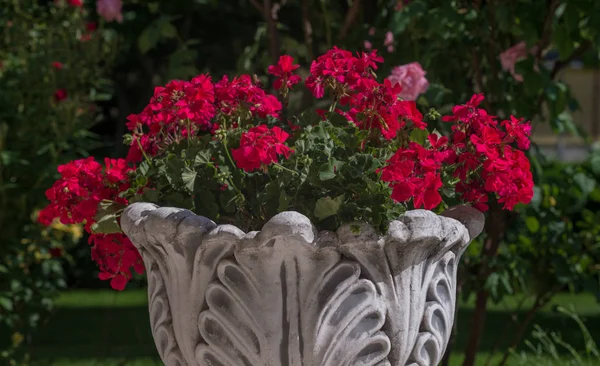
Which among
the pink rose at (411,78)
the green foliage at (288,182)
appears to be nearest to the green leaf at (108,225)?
the green foliage at (288,182)

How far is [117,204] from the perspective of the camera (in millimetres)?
2354

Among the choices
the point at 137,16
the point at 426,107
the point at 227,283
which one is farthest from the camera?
the point at 137,16

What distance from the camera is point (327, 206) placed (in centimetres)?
204

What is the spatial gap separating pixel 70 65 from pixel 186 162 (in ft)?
8.08

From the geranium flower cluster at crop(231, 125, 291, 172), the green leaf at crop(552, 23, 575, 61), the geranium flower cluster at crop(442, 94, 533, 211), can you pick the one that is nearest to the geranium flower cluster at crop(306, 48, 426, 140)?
the geranium flower cluster at crop(442, 94, 533, 211)

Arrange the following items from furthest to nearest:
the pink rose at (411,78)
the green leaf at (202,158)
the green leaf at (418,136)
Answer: the pink rose at (411,78) → the green leaf at (418,136) → the green leaf at (202,158)

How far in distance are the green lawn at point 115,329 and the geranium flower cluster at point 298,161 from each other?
234 centimetres

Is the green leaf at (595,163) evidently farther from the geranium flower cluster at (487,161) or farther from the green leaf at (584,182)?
the geranium flower cluster at (487,161)

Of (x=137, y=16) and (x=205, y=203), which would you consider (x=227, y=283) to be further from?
(x=137, y=16)

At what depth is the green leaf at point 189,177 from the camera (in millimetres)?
2162

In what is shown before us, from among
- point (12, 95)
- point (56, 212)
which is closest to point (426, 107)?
point (56, 212)

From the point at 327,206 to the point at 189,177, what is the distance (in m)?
0.32

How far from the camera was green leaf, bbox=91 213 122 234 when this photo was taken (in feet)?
7.66

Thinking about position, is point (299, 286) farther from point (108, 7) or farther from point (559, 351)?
point (559, 351)
